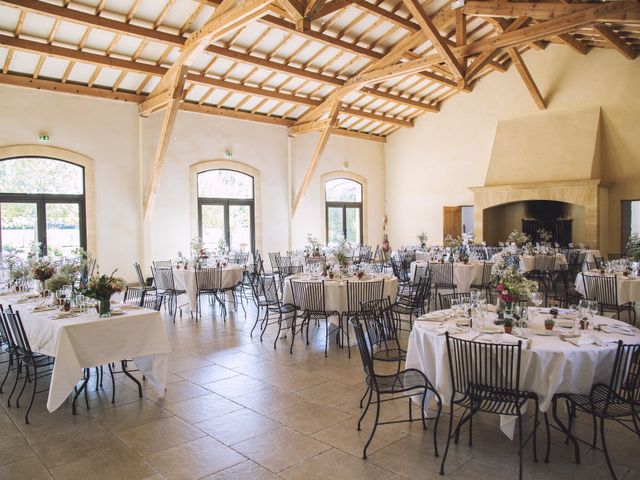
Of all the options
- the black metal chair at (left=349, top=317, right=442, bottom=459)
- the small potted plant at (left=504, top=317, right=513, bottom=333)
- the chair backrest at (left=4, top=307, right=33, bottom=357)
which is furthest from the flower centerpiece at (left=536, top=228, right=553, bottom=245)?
the chair backrest at (left=4, top=307, right=33, bottom=357)

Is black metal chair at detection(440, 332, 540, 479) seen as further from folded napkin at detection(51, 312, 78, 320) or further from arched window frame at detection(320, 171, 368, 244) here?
arched window frame at detection(320, 171, 368, 244)

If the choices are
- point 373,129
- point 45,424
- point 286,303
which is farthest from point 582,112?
point 45,424

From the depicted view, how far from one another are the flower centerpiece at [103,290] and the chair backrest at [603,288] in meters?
6.01

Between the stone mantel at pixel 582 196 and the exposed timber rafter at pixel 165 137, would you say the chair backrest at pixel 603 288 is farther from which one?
the exposed timber rafter at pixel 165 137

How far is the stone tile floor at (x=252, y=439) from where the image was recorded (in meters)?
3.25

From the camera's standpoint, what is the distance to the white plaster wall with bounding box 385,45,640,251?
12727 mm

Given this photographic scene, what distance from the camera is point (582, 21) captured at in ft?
29.8

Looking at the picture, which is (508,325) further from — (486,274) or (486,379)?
(486,274)

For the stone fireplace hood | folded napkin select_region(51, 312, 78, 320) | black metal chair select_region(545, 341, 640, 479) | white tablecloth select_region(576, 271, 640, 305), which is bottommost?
black metal chair select_region(545, 341, 640, 479)

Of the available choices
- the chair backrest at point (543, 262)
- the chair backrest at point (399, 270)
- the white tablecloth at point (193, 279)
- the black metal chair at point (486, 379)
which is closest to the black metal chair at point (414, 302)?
the chair backrest at point (399, 270)

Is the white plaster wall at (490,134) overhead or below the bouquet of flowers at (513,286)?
overhead

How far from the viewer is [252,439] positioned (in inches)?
147

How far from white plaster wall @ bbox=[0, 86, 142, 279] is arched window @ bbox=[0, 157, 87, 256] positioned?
42 cm

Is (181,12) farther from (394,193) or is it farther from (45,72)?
(394,193)
